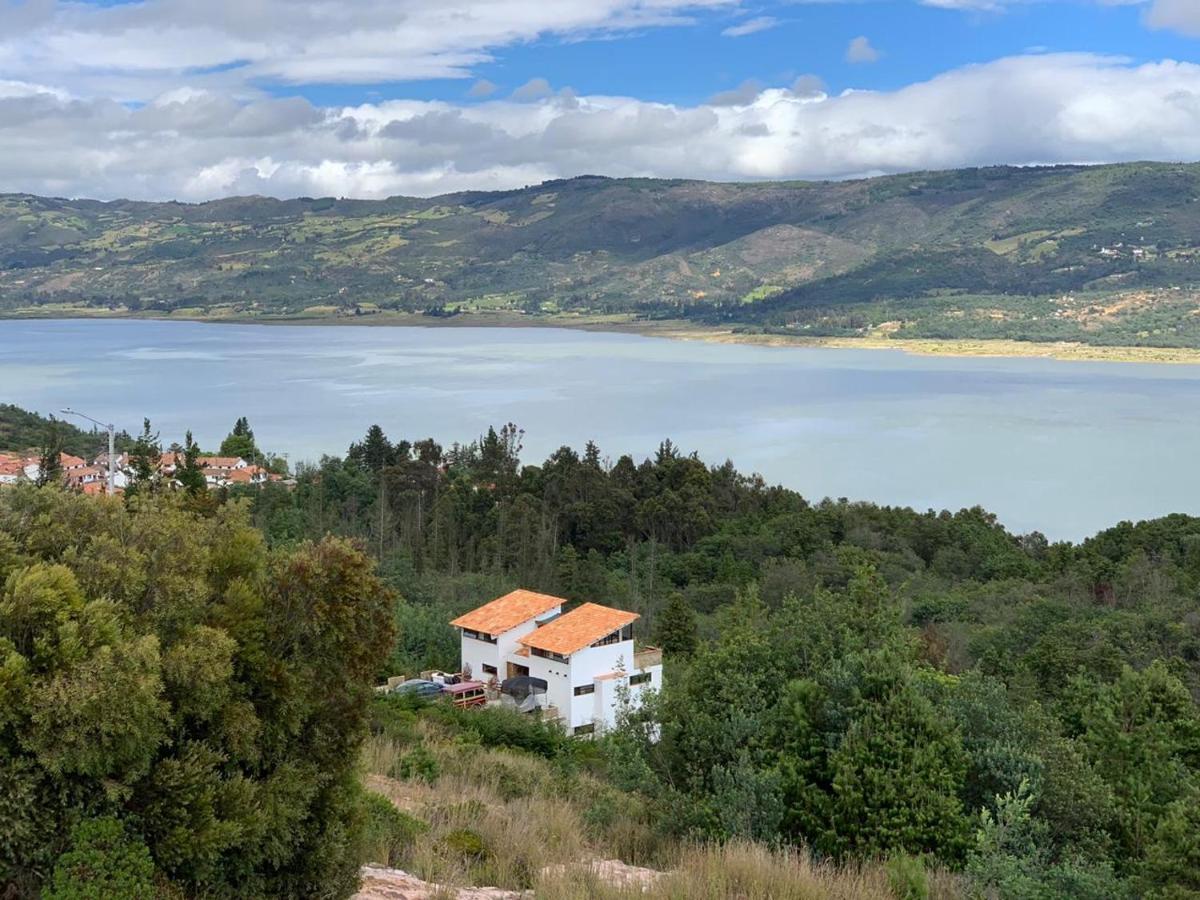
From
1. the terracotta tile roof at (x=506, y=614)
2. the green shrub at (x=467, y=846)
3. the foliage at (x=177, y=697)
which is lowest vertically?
the terracotta tile roof at (x=506, y=614)

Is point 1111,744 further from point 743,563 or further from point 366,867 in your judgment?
point 743,563

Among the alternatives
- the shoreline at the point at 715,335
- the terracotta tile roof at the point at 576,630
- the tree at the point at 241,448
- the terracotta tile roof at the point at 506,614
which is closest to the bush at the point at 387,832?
the terracotta tile roof at the point at 576,630

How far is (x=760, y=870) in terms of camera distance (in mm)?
3877

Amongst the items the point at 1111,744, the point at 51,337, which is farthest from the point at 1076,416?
the point at 51,337

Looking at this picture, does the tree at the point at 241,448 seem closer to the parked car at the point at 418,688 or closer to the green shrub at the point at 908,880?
the parked car at the point at 418,688

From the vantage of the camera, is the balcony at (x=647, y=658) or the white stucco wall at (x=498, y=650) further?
the white stucco wall at (x=498, y=650)

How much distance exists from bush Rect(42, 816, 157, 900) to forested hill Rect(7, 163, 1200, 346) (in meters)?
93.7

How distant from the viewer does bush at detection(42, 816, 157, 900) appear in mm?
3086

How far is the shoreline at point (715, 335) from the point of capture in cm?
8425

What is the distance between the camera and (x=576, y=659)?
16422mm

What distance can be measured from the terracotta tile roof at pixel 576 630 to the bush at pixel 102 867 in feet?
43.4

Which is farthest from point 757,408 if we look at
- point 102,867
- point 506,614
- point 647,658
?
point 102,867

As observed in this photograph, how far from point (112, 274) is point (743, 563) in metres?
166

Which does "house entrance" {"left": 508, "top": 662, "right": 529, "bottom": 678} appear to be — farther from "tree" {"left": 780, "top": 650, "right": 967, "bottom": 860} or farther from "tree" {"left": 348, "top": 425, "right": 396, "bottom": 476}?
"tree" {"left": 348, "top": 425, "right": 396, "bottom": 476}
